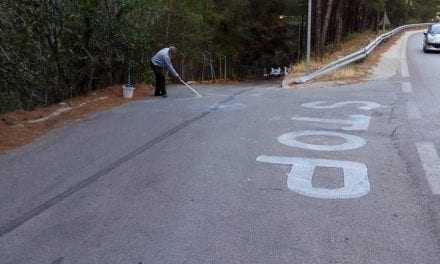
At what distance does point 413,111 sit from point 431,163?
3654mm

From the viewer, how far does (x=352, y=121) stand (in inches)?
356

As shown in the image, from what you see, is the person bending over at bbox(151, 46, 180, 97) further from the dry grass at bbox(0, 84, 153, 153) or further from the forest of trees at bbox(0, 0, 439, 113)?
the forest of trees at bbox(0, 0, 439, 113)

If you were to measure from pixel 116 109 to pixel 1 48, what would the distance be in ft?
8.62

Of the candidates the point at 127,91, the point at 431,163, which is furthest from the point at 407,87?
the point at 431,163

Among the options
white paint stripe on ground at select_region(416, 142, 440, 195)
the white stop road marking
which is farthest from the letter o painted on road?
the white stop road marking

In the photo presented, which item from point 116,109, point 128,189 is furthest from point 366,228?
point 116,109

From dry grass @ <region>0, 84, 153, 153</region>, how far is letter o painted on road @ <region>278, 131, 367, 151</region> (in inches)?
164

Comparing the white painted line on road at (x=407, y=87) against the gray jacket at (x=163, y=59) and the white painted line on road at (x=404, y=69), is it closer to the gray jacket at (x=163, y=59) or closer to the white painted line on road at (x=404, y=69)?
the white painted line on road at (x=404, y=69)

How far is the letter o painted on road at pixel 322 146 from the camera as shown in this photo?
23.6 feet

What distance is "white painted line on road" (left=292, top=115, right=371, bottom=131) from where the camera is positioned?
8.53 meters

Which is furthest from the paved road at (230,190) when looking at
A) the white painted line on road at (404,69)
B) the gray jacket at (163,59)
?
the white painted line on road at (404,69)

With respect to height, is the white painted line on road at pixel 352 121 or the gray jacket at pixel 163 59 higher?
the gray jacket at pixel 163 59

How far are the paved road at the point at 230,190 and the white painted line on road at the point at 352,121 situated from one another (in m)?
0.03

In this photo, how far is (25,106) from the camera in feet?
40.8
